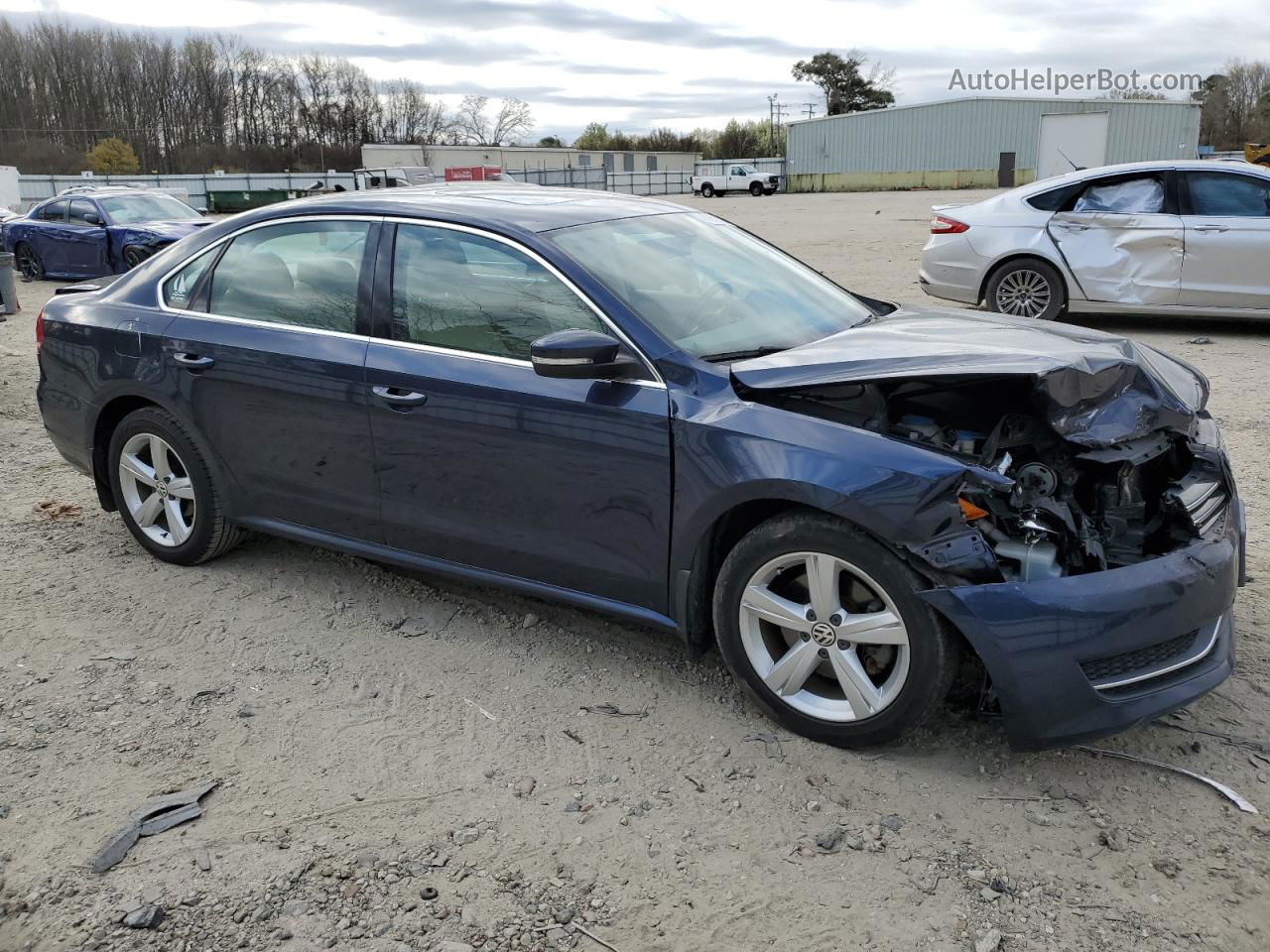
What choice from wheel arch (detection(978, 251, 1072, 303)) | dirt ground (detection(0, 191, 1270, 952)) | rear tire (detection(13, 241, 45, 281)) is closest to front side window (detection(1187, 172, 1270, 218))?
wheel arch (detection(978, 251, 1072, 303))

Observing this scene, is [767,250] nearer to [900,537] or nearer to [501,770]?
[900,537]

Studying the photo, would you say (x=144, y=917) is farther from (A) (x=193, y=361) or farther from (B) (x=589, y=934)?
(A) (x=193, y=361)

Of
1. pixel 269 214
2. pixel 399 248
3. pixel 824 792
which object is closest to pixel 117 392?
pixel 269 214

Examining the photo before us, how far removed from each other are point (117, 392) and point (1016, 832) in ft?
13.1

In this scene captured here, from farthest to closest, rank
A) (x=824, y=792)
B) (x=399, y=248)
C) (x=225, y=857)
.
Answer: (x=399, y=248), (x=824, y=792), (x=225, y=857)

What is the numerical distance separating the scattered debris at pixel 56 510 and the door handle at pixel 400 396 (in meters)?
2.72

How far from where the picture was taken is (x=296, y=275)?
416 centimetres

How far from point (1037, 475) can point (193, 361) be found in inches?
130

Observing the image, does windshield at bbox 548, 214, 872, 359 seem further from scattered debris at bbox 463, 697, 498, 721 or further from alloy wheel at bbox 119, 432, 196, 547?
alloy wheel at bbox 119, 432, 196, 547

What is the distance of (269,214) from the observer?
434 cm

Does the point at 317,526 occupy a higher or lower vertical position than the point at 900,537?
lower

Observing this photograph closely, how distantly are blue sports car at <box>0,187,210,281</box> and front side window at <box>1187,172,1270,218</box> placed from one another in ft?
42.5

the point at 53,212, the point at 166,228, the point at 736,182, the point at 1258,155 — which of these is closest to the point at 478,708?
the point at 166,228

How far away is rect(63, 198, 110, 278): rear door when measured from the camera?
15.8 metres
